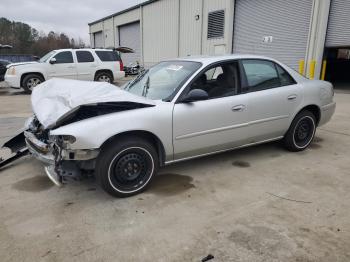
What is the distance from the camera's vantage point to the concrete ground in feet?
7.88

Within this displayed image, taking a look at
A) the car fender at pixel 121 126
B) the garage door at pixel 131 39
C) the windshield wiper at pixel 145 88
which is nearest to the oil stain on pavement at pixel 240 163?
the car fender at pixel 121 126

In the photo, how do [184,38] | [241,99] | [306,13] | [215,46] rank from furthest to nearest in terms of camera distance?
[184,38] → [215,46] → [306,13] → [241,99]

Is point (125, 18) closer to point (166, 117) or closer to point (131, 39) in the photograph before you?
point (131, 39)

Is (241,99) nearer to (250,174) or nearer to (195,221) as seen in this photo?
(250,174)

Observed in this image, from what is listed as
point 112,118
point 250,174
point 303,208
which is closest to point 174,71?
point 112,118

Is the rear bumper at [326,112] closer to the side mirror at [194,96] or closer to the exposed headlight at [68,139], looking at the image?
the side mirror at [194,96]

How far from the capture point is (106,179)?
3096 millimetres

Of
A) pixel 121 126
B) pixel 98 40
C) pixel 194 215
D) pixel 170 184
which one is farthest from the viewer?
pixel 98 40

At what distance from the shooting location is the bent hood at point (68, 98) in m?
3.11

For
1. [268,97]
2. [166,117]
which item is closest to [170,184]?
[166,117]

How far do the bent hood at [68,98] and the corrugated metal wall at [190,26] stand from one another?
655 inches

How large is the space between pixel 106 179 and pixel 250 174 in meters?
1.89

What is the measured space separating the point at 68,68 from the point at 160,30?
12.7 m

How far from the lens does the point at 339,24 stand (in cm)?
1256
